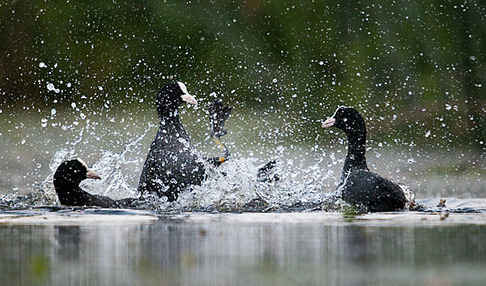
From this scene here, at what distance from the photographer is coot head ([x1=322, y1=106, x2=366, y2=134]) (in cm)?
1116

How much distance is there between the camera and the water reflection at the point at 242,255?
13.7 feet

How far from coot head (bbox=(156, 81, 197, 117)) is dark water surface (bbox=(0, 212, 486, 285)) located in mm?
3392

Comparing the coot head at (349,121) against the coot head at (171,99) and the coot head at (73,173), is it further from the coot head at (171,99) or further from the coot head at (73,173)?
the coot head at (73,173)

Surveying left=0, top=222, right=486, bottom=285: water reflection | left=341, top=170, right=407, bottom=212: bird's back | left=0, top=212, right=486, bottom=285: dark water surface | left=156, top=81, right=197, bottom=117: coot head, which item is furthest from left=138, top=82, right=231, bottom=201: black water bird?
left=0, top=222, right=486, bottom=285: water reflection

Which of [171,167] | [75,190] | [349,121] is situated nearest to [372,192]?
[171,167]

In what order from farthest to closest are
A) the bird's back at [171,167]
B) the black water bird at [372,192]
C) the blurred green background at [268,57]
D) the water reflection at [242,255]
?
the blurred green background at [268,57]
the bird's back at [171,167]
the black water bird at [372,192]
the water reflection at [242,255]

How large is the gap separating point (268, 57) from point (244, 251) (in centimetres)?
1533

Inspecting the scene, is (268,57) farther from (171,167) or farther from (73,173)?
(73,173)

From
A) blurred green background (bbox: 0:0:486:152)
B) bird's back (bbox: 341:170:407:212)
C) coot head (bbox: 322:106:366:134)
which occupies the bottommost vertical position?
bird's back (bbox: 341:170:407:212)

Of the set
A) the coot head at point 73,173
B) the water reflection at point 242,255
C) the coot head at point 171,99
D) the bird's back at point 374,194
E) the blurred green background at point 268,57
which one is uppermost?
the blurred green background at point 268,57

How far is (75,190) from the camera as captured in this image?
9.68 metres

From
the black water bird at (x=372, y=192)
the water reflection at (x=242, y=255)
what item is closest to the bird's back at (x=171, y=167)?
the black water bird at (x=372, y=192)

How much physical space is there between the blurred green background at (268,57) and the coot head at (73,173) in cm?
781

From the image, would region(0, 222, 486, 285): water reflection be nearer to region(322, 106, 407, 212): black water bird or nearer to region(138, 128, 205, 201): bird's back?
region(322, 106, 407, 212): black water bird
